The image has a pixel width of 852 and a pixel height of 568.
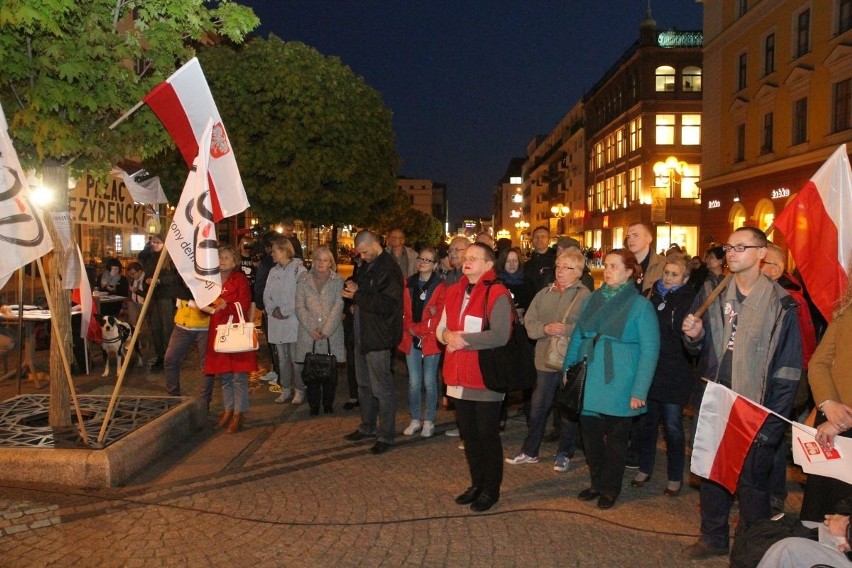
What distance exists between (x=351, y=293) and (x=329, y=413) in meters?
1.99

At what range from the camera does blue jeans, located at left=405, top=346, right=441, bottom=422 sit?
8047 mm

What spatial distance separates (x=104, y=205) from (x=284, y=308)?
243cm

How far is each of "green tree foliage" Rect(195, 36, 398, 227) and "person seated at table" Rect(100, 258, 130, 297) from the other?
412cm

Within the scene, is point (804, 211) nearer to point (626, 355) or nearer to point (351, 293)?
point (626, 355)

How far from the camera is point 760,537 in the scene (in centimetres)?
378

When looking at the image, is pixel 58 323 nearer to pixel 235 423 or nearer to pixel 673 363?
pixel 235 423

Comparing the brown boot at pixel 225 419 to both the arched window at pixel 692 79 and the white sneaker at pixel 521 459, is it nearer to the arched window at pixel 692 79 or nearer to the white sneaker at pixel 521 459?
the white sneaker at pixel 521 459

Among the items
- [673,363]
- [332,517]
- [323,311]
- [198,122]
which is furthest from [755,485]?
[323,311]

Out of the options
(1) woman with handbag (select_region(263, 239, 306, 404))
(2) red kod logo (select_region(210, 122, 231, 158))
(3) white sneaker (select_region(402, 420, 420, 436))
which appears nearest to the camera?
(2) red kod logo (select_region(210, 122, 231, 158))

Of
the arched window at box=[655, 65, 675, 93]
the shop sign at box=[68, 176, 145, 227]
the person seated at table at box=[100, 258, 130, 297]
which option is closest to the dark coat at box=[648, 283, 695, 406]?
the shop sign at box=[68, 176, 145, 227]

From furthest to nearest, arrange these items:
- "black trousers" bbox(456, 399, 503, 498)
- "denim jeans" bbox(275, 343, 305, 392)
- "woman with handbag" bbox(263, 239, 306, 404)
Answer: "denim jeans" bbox(275, 343, 305, 392), "woman with handbag" bbox(263, 239, 306, 404), "black trousers" bbox(456, 399, 503, 498)

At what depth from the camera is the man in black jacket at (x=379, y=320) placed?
23.9 ft

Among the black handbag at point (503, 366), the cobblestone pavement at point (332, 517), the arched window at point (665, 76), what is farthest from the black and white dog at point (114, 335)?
the arched window at point (665, 76)

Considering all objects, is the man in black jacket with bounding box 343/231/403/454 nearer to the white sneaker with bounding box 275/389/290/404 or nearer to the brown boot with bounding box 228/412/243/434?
the brown boot with bounding box 228/412/243/434
